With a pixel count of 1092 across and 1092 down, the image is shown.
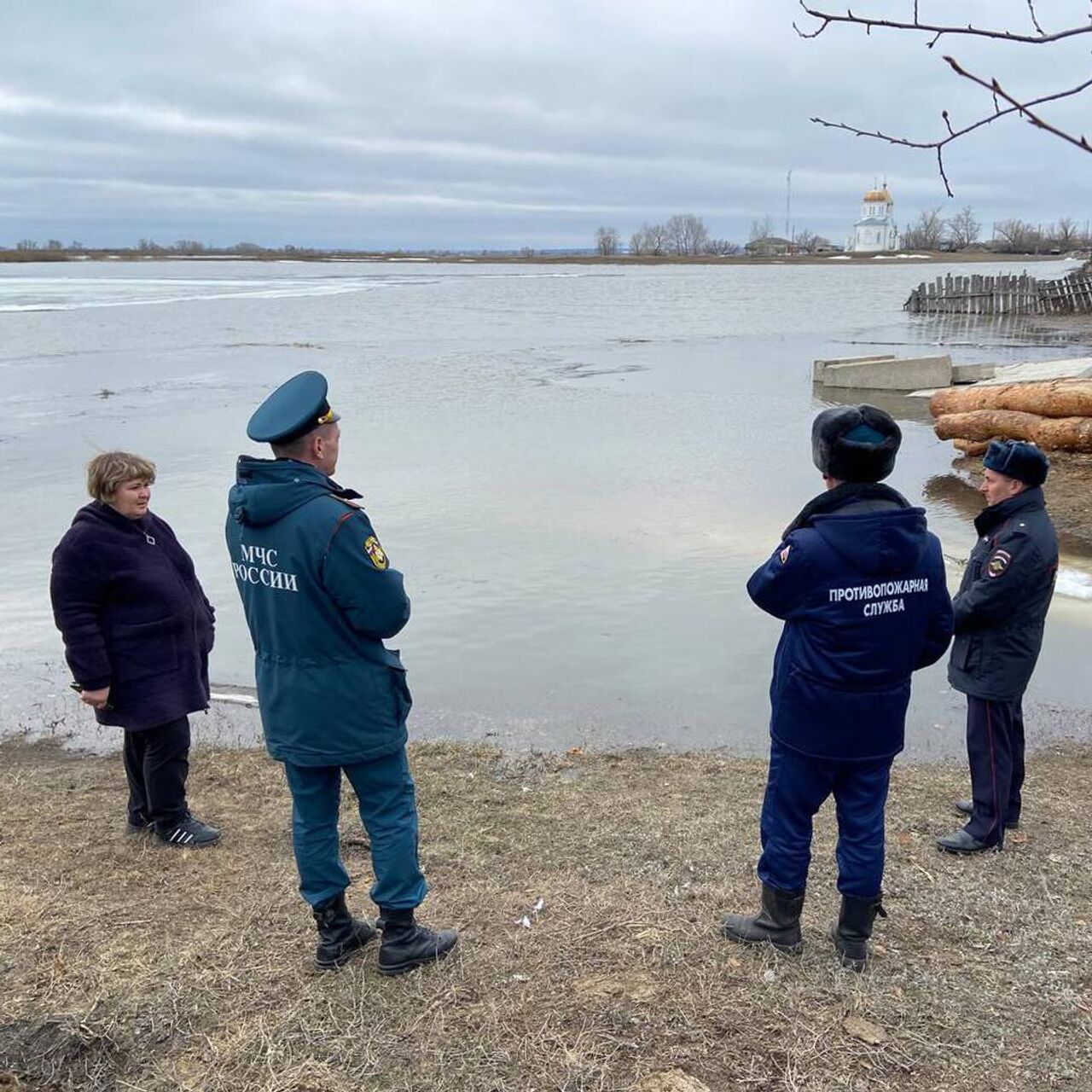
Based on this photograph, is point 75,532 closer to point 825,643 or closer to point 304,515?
point 304,515

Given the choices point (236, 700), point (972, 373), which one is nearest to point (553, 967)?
point (236, 700)

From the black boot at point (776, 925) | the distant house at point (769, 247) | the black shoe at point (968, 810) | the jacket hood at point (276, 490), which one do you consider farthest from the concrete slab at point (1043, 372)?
the distant house at point (769, 247)

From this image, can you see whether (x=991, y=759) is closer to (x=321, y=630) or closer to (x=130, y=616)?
(x=321, y=630)

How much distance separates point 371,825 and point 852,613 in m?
1.71

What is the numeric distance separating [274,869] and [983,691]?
10.0 ft

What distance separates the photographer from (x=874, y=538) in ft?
10.5

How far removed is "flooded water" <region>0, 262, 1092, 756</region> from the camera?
22.0 ft

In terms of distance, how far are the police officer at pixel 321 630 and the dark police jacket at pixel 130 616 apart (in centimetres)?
116

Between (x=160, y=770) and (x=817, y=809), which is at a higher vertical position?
(x=817, y=809)

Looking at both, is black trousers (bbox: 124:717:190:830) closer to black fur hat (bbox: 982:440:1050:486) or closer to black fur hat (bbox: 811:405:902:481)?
black fur hat (bbox: 811:405:902:481)

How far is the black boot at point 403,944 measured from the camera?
3494 mm

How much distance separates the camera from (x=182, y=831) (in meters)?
4.62

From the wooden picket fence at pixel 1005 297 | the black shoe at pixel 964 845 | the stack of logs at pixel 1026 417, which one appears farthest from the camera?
the wooden picket fence at pixel 1005 297

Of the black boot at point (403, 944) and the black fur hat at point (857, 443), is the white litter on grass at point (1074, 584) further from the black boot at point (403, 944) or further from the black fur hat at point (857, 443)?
the black boot at point (403, 944)
